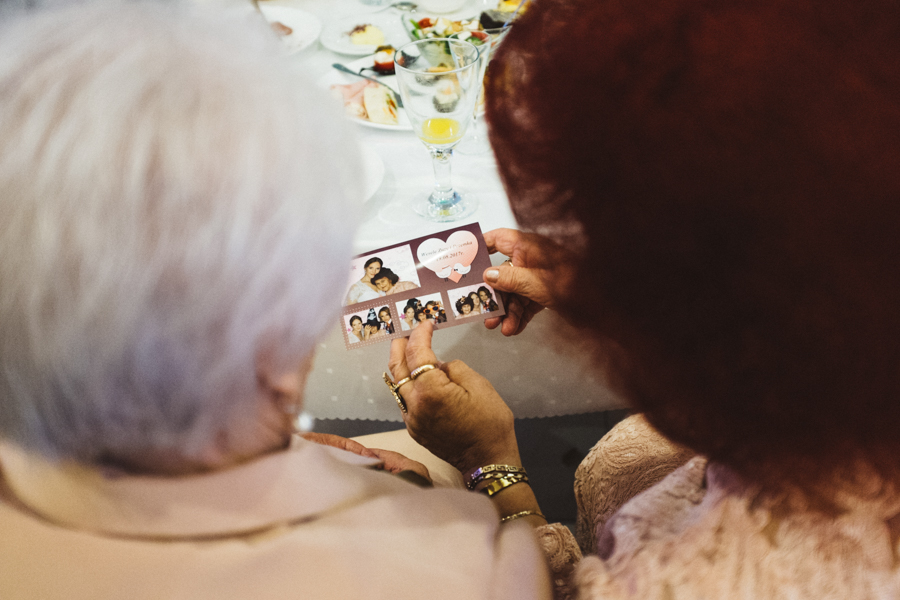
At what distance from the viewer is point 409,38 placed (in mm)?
1275

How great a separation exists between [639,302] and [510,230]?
1.54ft

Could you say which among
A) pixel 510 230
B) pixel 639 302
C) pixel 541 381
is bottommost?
pixel 541 381

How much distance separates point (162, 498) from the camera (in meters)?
0.40

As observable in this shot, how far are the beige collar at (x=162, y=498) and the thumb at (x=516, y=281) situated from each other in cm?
46

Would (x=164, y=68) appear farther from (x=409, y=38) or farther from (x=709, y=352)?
(x=409, y=38)

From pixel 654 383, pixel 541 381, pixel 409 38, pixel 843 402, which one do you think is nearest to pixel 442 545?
pixel 654 383

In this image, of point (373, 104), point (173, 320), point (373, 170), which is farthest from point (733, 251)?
point (373, 104)

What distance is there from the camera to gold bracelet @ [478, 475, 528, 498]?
0.78 m

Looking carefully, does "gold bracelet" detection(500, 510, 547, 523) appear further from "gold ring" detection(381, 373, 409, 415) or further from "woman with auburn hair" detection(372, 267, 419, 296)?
"woman with auburn hair" detection(372, 267, 419, 296)

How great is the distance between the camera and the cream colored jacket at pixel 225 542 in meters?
0.39

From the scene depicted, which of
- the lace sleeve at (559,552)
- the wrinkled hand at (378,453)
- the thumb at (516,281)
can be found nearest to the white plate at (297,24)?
the thumb at (516,281)

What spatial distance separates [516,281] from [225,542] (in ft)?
1.77

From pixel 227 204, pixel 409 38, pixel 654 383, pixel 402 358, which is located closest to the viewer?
pixel 227 204

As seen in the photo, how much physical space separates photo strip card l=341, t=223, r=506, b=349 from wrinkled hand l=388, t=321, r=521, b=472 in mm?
32
